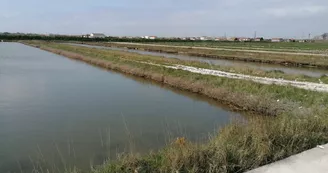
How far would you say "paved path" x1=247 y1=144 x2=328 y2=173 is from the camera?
4473 mm

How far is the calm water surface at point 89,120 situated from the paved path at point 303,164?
12.7ft

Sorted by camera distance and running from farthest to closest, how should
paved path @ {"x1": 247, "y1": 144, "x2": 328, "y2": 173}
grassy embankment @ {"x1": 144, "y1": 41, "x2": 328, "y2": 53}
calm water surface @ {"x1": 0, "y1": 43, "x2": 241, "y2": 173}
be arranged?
grassy embankment @ {"x1": 144, "y1": 41, "x2": 328, "y2": 53}
calm water surface @ {"x1": 0, "y1": 43, "x2": 241, "y2": 173}
paved path @ {"x1": 247, "y1": 144, "x2": 328, "y2": 173}

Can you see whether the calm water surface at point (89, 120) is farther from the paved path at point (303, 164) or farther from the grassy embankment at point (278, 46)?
the grassy embankment at point (278, 46)

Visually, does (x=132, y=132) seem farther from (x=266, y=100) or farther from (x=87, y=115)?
(x=266, y=100)

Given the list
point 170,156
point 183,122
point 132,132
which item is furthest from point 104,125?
point 170,156

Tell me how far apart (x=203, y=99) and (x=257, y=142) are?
10951mm

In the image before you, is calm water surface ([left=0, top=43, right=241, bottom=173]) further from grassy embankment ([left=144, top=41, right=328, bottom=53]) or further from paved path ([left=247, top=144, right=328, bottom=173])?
grassy embankment ([left=144, top=41, right=328, bottom=53])

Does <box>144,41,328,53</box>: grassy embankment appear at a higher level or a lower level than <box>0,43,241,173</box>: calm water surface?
higher

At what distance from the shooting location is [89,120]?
11.2 meters

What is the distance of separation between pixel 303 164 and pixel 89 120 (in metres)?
7.97

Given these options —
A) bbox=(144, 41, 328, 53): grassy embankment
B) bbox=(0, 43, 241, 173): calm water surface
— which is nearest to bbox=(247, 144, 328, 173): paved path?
bbox=(0, 43, 241, 173): calm water surface

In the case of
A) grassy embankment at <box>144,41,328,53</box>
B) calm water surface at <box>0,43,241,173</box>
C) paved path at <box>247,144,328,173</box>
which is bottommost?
calm water surface at <box>0,43,241,173</box>

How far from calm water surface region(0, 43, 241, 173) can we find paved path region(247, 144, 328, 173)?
3.87 m

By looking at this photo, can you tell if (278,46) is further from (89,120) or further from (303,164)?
(303,164)
